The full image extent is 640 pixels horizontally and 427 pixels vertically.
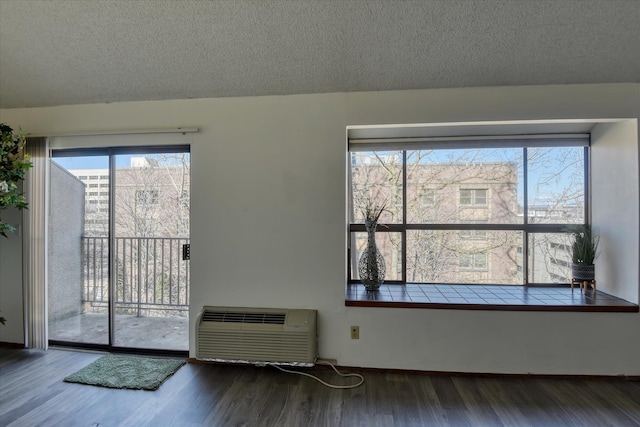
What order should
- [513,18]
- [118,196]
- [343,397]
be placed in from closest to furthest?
[513,18]
[343,397]
[118,196]

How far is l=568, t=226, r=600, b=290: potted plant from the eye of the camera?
91.0 inches

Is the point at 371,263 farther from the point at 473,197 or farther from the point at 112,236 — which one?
the point at 112,236

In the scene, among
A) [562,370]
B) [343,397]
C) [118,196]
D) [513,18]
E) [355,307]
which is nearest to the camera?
[513,18]

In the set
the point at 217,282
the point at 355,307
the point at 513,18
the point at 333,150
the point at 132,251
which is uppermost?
the point at 513,18

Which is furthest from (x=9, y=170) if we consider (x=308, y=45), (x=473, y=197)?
(x=473, y=197)

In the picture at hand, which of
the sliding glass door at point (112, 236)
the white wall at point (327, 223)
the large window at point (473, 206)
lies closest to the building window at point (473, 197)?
the large window at point (473, 206)

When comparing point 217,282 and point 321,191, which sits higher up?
point 321,191

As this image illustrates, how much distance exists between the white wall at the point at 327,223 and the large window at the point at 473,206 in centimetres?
46

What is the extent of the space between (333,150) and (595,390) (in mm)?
Answer: 2525

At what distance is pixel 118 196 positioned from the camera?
253 centimetres

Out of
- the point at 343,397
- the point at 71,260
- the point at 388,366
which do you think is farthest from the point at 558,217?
the point at 71,260

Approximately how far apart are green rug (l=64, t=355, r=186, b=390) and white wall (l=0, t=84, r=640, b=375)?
0.49m

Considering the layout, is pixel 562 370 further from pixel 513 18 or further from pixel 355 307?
pixel 513 18

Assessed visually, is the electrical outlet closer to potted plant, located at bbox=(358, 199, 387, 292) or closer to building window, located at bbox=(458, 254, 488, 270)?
potted plant, located at bbox=(358, 199, 387, 292)
